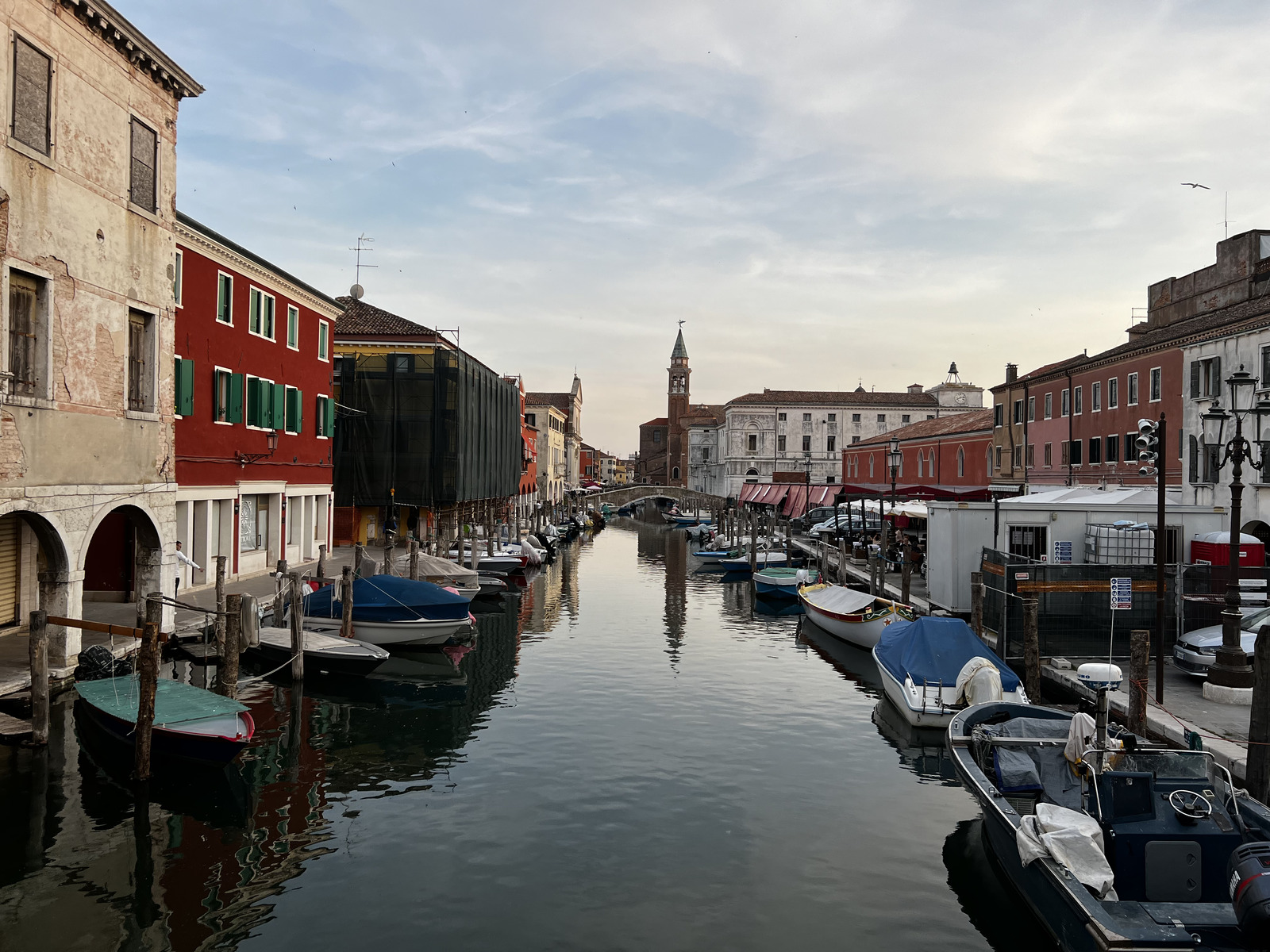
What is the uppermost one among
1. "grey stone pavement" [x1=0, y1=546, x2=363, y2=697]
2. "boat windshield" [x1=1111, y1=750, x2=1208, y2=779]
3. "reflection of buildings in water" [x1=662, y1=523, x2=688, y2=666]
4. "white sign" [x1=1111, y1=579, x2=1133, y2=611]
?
"white sign" [x1=1111, y1=579, x2=1133, y2=611]

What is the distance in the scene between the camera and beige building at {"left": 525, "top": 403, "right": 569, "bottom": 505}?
92.9 meters

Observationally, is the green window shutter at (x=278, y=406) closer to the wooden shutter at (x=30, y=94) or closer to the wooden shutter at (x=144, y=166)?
the wooden shutter at (x=144, y=166)

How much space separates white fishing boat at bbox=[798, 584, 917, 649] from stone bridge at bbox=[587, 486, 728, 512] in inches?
2850

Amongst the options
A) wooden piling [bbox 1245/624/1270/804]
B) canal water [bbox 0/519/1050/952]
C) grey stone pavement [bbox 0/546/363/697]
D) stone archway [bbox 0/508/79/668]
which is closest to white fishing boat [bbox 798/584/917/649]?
canal water [bbox 0/519/1050/952]

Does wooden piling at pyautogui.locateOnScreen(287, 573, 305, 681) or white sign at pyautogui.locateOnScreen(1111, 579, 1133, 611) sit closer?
white sign at pyautogui.locateOnScreen(1111, 579, 1133, 611)

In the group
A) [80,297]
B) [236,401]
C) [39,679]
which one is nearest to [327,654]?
[39,679]

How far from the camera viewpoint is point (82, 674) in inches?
629

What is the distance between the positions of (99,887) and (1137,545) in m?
22.1

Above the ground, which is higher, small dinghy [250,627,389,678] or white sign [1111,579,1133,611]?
white sign [1111,579,1133,611]

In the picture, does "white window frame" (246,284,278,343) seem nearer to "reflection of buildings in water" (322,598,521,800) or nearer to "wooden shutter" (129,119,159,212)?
"wooden shutter" (129,119,159,212)

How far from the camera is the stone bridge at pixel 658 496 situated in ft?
339

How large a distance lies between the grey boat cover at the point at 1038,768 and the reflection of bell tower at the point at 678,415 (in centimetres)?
11634

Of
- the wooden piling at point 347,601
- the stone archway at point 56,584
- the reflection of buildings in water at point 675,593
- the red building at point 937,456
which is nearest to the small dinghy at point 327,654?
the wooden piling at point 347,601

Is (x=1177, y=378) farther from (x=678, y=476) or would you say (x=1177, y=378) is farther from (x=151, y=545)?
(x=678, y=476)
